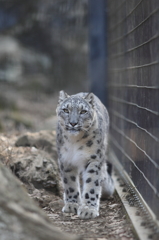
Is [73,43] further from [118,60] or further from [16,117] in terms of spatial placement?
[118,60]

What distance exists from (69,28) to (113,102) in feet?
16.1

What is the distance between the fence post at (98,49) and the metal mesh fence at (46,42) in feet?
8.33

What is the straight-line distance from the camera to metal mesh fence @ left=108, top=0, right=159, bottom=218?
4016 millimetres

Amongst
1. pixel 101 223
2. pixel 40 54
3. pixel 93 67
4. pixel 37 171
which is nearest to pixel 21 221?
pixel 101 223

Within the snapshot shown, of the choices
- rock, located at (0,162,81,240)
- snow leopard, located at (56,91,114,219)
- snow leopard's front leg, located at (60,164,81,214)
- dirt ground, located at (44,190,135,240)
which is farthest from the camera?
snow leopard's front leg, located at (60,164,81,214)

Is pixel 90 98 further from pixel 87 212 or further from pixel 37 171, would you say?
pixel 87 212

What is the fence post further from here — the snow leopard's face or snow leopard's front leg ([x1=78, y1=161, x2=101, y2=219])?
snow leopard's front leg ([x1=78, y1=161, x2=101, y2=219])

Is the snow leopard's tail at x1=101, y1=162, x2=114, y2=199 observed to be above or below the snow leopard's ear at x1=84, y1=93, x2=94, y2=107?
below

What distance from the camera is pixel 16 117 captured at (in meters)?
11.3

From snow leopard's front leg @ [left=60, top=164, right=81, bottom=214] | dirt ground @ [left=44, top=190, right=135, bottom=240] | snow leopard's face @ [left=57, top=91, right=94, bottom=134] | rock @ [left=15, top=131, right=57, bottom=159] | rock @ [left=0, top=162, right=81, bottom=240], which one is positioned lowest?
dirt ground @ [left=44, top=190, right=135, bottom=240]

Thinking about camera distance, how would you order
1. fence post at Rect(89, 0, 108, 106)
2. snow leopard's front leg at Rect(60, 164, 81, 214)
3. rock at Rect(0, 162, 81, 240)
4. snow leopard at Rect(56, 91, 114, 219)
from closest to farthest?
rock at Rect(0, 162, 81, 240) → snow leopard at Rect(56, 91, 114, 219) → snow leopard's front leg at Rect(60, 164, 81, 214) → fence post at Rect(89, 0, 108, 106)

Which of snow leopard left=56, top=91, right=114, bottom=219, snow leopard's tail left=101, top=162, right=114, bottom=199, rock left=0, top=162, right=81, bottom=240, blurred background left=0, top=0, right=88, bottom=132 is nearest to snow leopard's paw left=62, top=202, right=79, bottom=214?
snow leopard left=56, top=91, right=114, bottom=219

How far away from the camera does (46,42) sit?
525 inches

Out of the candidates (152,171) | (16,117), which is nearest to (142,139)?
(152,171)
